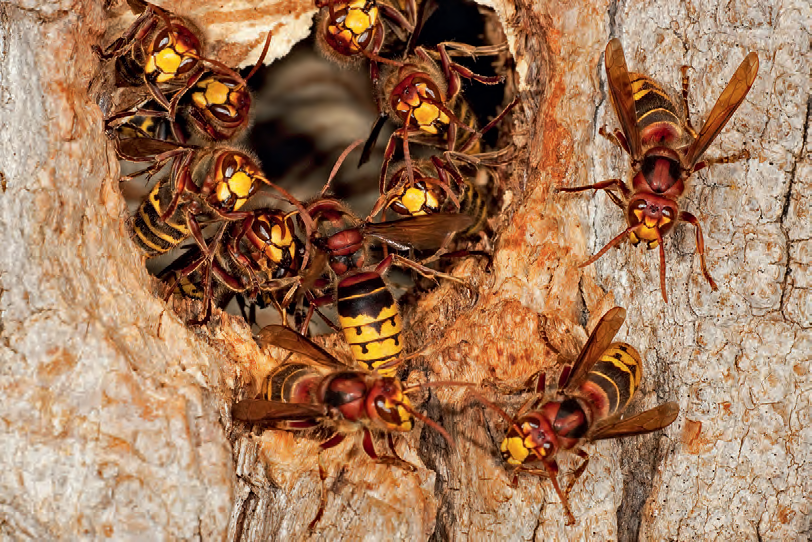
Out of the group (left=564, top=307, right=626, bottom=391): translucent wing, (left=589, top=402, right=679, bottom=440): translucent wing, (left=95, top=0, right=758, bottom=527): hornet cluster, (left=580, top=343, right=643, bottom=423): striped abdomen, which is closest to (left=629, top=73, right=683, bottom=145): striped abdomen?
(left=95, top=0, right=758, bottom=527): hornet cluster

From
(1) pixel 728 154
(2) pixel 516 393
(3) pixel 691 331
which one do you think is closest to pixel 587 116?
(1) pixel 728 154

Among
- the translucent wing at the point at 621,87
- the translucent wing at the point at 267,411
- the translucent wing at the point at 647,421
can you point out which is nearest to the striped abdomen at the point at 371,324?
the translucent wing at the point at 267,411

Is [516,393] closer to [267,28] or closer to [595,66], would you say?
[595,66]

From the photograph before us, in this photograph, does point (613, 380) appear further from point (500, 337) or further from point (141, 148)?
point (141, 148)

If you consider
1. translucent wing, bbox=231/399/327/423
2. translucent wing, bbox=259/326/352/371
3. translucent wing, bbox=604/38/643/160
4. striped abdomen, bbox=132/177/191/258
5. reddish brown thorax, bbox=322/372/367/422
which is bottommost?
translucent wing, bbox=231/399/327/423

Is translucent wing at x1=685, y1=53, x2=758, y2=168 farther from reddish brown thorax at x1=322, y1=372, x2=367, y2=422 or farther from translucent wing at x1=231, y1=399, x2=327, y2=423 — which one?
translucent wing at x1=231, y1=399, x2=327, y2=423

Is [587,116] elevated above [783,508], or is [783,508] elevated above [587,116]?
[587,116]
